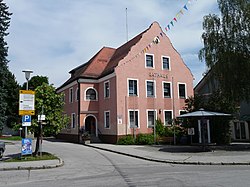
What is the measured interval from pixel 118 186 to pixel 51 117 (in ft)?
34.3

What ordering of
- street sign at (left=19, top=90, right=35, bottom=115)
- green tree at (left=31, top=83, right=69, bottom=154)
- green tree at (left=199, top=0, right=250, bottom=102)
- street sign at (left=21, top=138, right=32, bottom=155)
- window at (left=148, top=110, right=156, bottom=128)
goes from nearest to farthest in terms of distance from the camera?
street sign at (left=19, top=90, right=35, bottom=115)
street sign at (left=21, top=138, right=32, bottom=155)
green tree at (left=31, top=83, right=69, bottom=154)
green tree at (left=199, top=0, right=250, bottom=102)
window at (left=148, top=110, right=156, bottom=128)

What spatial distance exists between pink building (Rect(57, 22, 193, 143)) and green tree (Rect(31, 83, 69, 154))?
10.3 m

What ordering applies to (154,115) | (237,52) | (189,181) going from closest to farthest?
1. (189,181)
2. (237,52)
3. (154,115)

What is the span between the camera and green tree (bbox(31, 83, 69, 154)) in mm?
18094

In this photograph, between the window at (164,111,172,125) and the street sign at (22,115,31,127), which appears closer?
the street sign at (22,115,31,127)

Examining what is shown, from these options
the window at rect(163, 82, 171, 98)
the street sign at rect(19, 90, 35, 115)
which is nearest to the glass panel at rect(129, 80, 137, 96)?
Result: the window at rect(163, 82, 171, 98)

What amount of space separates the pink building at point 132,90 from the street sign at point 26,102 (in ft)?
41.7

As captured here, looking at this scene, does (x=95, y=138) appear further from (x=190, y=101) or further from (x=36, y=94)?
(x=36, y=94)

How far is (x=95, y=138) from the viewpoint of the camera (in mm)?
31000

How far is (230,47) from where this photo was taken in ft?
73.2

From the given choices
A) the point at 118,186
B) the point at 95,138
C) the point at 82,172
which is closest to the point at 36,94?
the point at 82,172

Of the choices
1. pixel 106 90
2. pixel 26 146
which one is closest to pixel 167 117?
pixel 106 90

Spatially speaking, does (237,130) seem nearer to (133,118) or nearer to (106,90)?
(133,118)

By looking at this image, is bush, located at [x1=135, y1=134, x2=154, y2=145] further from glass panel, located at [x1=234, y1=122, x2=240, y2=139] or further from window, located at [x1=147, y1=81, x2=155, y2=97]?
glass panel, located at [x1=234, y1=122, x2=240, y2=139]
